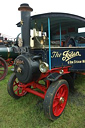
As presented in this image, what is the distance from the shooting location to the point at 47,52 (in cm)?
234

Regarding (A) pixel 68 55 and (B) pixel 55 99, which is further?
(A) pixel 68 55

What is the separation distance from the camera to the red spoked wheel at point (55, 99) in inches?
76.6

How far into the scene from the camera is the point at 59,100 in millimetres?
2213

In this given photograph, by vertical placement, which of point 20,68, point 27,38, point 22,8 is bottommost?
point 20,68

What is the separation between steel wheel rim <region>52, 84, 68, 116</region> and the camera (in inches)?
86.2

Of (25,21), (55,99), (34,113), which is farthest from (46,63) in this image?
(34,113)

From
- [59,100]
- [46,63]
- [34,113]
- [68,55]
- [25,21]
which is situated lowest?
[34,113]

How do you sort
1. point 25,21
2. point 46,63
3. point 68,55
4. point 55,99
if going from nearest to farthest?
point 46,63 → point 55,99 → point 25,21 → point 68,55

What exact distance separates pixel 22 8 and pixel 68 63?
165cm

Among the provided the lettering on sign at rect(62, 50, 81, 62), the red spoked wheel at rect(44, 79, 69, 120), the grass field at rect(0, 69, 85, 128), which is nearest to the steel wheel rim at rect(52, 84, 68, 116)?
the red spoked wheel at rect(44, 79, 69, 120)

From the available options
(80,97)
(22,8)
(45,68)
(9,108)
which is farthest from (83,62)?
(9,108)

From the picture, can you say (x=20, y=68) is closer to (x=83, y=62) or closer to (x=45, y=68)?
(x=45, y=68)

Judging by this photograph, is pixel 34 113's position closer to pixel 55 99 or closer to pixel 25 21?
pixel 55 99

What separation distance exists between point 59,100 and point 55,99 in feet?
0.30
